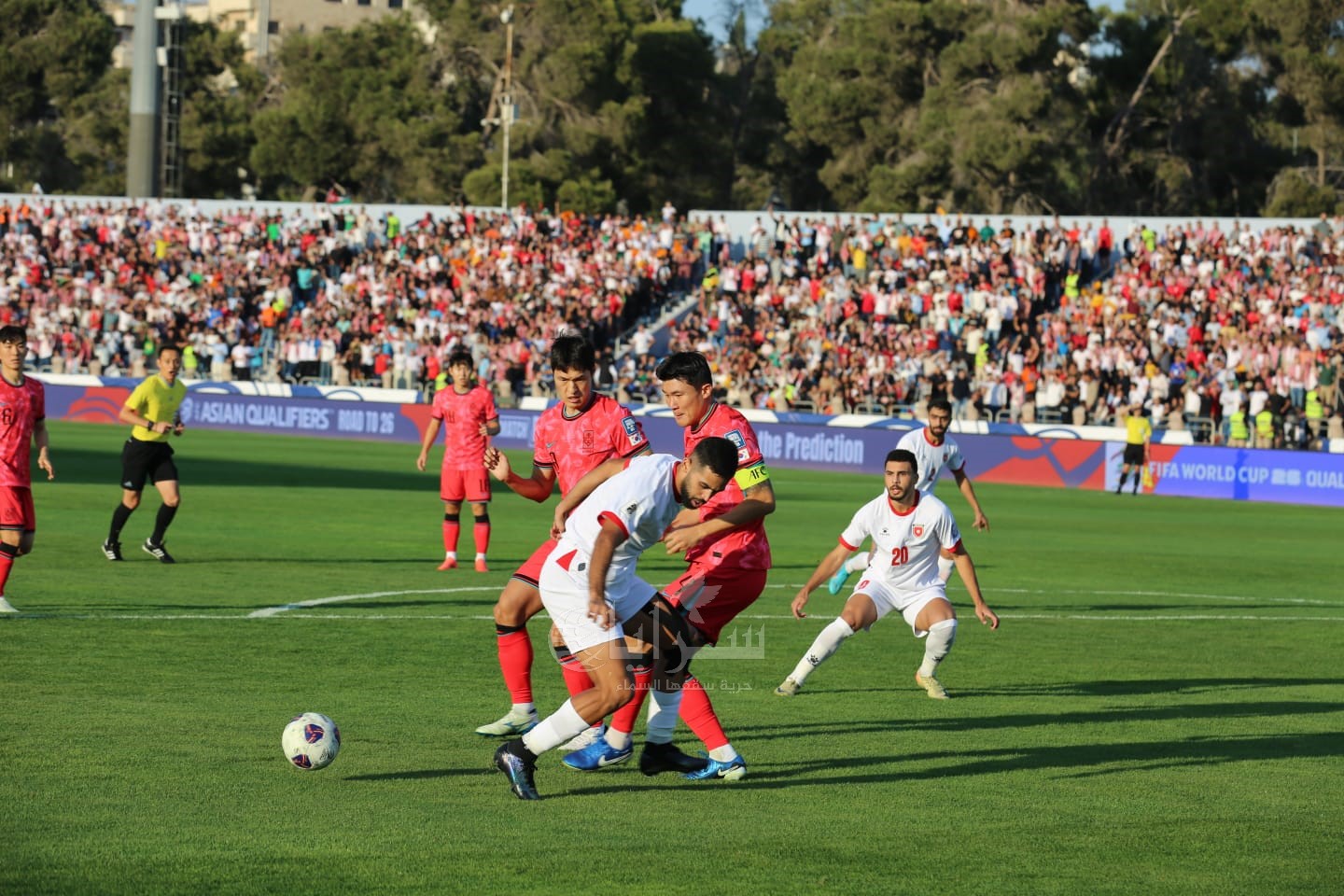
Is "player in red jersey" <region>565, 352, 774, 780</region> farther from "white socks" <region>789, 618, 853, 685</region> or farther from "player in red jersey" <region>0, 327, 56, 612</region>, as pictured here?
"player in red jersey" <region>0, 327, 56, 612</region>

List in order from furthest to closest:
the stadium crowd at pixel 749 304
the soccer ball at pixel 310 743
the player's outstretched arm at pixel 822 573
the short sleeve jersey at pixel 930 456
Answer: the stadium crowd at pixel 749 304 < the short sleeve jersey at pixel 930 456 < the player's outstretched arm at pixel 822 573 < the soccer ball at pixel 310 743

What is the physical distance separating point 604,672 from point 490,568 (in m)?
12.7

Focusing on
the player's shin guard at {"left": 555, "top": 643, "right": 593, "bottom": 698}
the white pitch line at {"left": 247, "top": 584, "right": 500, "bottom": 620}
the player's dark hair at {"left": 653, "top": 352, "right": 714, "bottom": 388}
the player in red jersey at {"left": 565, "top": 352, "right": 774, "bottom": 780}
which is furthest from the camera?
the white pitch line at {"left": 247, "top": 584, "right": 500, "bottom": 620}

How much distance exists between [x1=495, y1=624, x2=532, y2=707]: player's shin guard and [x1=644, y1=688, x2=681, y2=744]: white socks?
1.27 metres

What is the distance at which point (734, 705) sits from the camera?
1202 centimetres

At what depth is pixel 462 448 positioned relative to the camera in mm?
20344

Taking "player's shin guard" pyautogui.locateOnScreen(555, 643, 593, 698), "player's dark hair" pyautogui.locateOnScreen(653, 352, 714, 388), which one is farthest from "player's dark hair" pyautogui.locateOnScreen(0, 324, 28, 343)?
"player's dark hair" pyautogui.locateOnScreen(653, 352, 714, 388)

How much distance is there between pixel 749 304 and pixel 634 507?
43551 mm

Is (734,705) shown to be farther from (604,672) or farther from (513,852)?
(513,852)

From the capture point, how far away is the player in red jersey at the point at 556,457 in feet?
34.3

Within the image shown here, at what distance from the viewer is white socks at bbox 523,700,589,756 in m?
8.66

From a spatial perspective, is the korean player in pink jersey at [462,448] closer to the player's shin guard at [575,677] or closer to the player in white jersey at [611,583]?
the player's shin guard at [575,677]

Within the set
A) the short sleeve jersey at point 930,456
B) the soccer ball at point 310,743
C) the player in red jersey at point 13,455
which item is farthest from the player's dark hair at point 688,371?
the player in red jersey at point 13,455

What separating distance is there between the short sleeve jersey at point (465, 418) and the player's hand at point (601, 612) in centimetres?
1148
